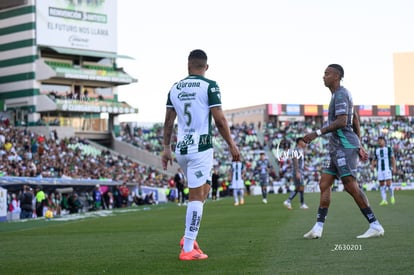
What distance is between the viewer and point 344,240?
9.91m

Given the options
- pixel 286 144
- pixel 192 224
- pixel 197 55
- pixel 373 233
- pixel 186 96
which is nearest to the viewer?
pixel 192 224

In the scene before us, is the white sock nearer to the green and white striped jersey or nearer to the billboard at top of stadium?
the green and white striped jersey

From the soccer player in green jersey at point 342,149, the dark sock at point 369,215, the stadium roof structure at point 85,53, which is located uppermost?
the stadium roof structure at point 85,53

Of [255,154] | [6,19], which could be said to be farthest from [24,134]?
[255,154]

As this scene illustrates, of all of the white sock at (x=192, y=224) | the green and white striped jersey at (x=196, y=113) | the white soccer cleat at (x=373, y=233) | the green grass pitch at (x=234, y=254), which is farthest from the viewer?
the white soccer cleat at (x=373, y=233)

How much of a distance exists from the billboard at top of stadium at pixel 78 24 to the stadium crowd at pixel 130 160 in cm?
928

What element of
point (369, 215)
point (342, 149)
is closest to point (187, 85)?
point (342, 149)

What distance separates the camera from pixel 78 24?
65.1 m

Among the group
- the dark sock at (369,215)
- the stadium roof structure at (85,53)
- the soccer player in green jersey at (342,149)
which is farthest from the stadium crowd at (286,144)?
the dark sock at (369,215)

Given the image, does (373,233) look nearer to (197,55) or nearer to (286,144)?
(197,55)

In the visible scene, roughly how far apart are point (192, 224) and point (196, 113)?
1335 millimetres

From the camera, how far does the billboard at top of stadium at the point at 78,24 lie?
63.0m

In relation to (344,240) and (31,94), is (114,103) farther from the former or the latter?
(344,240)

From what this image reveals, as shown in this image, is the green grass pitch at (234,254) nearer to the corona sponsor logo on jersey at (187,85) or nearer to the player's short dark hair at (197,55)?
the corona sponsor logo on jersey at (187,85)
